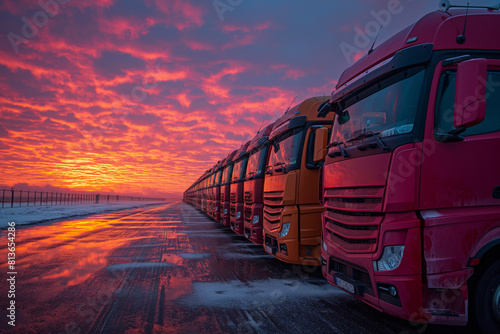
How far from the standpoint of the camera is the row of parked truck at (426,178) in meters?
3.27

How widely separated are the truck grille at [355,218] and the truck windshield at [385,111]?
0.67 metres

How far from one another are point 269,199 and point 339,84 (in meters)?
3.05

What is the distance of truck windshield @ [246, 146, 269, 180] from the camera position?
9.27m

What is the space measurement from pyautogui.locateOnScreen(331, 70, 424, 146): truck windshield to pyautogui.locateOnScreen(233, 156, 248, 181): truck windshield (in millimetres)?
7214

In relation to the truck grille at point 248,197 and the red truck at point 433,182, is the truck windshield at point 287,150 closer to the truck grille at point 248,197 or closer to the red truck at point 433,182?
the truck grille at point 248,197

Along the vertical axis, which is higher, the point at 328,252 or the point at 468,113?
the point at 468,113

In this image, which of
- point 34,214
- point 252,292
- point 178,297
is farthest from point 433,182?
point 34,214

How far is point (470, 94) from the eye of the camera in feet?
10.4

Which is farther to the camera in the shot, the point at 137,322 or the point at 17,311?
the point at 17,311

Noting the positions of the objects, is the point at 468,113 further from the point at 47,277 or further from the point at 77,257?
the point at 77,257

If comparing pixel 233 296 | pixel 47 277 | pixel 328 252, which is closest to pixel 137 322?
pixel 233 296

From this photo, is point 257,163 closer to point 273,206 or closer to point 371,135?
point 273,206

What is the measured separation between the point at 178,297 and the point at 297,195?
278 centimetres

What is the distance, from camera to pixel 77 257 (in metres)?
7.96
